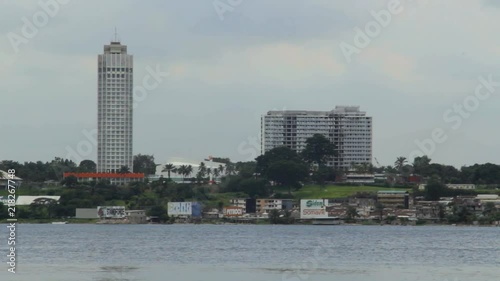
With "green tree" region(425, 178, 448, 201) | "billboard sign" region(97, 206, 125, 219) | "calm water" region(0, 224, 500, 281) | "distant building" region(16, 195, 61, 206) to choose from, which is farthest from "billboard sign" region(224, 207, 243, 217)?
"calm water" region(0, 224, 500, 281)

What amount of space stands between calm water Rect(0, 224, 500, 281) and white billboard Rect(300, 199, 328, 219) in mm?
51684

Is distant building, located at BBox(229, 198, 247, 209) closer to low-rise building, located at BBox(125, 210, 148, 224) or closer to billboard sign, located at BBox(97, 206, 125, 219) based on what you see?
low-rise building, located at BBox(125, 210, 148, 224)

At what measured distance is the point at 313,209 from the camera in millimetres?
169625

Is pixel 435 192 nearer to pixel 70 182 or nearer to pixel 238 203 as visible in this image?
pixel 238 203

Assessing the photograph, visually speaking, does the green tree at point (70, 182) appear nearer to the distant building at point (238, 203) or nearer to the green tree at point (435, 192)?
the distant building at point (238, 203)

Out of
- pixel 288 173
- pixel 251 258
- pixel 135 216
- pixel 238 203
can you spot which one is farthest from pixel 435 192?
pixel 251 258

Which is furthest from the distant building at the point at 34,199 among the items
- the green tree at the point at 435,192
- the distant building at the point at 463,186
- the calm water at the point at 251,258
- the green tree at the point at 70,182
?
the distant building at the point at 463,186

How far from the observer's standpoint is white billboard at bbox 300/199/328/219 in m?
169

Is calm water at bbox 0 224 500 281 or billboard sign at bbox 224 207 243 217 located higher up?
billboard sign at bbox 224 207 243 217

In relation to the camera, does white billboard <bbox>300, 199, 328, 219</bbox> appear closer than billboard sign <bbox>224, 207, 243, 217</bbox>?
Yes

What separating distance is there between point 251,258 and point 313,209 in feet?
294

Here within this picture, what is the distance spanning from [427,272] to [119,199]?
11491cm

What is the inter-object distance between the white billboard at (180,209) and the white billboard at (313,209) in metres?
15.4

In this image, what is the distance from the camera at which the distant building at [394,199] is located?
178 metres
